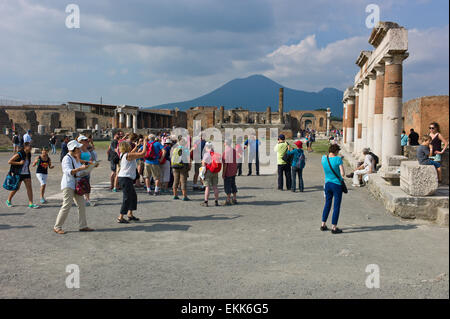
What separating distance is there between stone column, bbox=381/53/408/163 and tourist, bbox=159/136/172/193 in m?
6.22

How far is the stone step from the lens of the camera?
23.3 feet

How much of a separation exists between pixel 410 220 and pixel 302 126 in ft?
243

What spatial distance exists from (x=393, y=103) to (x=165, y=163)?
22.3ft

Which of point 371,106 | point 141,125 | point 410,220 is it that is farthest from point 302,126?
point 410,220

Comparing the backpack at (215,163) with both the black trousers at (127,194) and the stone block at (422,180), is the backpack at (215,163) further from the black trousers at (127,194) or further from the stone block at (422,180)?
the stone block at (422,180)

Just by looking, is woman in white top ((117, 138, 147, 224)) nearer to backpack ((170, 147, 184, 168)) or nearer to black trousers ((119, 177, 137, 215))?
black trousers ((119, 177, 137, 215))

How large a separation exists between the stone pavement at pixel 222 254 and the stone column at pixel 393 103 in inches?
138

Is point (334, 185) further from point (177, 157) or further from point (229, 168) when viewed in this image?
point (177, 157)

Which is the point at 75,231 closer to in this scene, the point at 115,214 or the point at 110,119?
the point at 115,214

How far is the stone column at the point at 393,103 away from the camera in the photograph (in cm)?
1112

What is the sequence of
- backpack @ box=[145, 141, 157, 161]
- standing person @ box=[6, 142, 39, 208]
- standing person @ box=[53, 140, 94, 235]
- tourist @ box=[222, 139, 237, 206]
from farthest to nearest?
backpack @ box=[145, 141, 157, 161] < tourist @ box=[222, 139, 237, 206] < standing person @ box=[6, 142, 39, 208] < standing person @ box=[53, 140, 94, 235]

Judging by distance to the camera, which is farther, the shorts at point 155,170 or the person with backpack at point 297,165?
the person with backpack at point 297,165

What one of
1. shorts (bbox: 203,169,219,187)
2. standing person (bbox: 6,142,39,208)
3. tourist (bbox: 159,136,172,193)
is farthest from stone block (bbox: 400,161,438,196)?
standing person (bbox: 6,142,39,208)

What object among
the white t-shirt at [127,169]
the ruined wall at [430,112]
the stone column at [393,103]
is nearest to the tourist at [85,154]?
the white t-shirt at [127,169]
